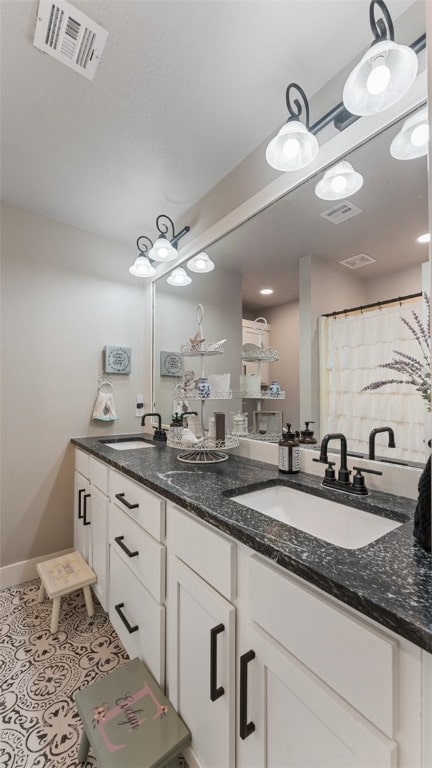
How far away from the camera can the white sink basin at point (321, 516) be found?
914 millimetres

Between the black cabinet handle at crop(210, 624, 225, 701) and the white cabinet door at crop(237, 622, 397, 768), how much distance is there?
0.06 m

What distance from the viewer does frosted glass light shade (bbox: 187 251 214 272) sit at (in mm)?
1922

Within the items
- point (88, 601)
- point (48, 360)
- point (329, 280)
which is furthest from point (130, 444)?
point (329, 280)

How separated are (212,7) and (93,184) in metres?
1.11

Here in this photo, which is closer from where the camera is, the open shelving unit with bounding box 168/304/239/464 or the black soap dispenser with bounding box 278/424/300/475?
the black soap dispenser with bounding box 278/424/300/475

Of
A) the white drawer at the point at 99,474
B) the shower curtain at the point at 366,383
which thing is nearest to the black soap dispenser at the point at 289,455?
the shower curtain at the point at 366,383

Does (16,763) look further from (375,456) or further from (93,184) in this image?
(93,184)

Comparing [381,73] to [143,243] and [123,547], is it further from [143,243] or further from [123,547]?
[143,243]

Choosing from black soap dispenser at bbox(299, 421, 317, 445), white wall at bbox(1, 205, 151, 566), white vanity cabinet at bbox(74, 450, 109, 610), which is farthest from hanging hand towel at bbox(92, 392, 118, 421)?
black soap dispenser at bbox(299, 421, 317, 445)

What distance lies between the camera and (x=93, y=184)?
1.87 m

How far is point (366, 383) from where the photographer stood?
1.13m

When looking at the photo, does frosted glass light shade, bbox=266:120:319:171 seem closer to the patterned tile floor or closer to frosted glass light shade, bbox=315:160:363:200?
frosted glass light shade, bbox=315:160:363:200

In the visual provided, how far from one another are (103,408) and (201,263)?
1236 millimetres

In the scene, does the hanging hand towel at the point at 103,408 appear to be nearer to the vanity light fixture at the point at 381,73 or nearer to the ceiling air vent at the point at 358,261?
the ceiling air vent at the point at 358,261
